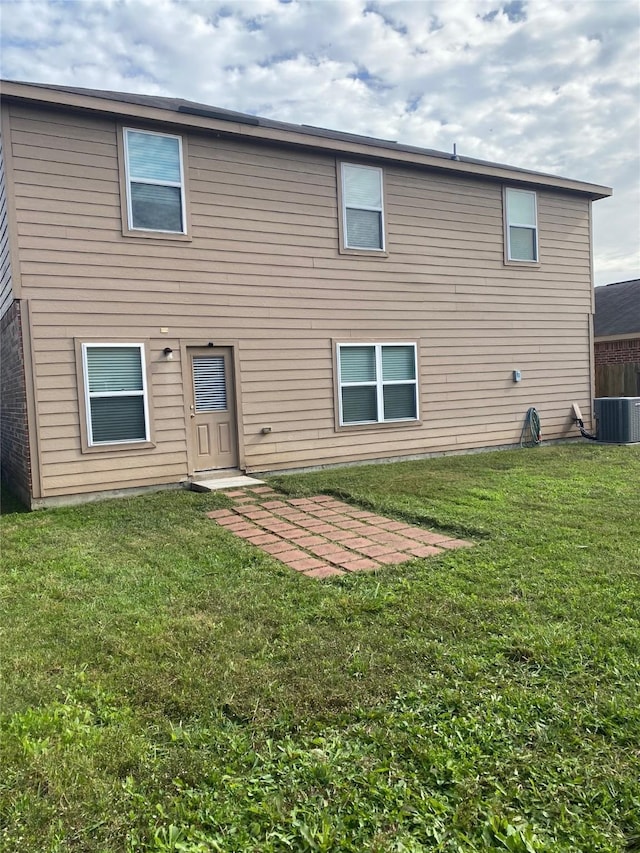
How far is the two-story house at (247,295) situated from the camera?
23.0 feet

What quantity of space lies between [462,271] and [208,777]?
9.57m

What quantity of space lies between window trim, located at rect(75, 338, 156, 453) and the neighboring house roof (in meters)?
14.3

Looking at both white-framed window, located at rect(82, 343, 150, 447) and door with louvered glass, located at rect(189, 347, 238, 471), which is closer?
white-framed window, located at rect(82, 343, 150, 447)

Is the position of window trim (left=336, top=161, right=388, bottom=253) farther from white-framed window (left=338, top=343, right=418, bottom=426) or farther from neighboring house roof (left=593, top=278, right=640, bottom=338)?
neighboring house roof (left=593, top=278, right=640, bottom=338)

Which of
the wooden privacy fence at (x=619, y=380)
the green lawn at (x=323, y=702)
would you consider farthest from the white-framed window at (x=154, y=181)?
the wooden privacy fence at (x=619, y=380)

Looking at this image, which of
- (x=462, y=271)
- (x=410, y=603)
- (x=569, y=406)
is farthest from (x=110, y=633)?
(x=569, y=406)

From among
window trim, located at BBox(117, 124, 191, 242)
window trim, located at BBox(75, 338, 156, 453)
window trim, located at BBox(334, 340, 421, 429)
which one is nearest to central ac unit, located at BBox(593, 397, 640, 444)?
window trim, located at BBox(334, 340, 421, 429)

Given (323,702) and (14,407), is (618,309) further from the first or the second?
(323,702)

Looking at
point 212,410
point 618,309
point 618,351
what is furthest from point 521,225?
point 618,309

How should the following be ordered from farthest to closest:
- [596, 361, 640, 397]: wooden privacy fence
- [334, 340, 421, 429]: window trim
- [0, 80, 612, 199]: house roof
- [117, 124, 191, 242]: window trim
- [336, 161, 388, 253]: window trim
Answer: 1. [596, 361, 640, 397]: wooden privacy fence
2. [334, 340, 421, 429]: window trim
3. [336, 161, 388, 253]: window trim
4. [117, 124, 191, 242]: window trim
5. [0, 80, 612, 199]: house roof

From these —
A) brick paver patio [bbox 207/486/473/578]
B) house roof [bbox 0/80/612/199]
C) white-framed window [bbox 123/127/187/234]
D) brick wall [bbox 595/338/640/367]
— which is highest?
house roof [bbox 0/80/612/199]

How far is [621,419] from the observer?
11055 millimetres

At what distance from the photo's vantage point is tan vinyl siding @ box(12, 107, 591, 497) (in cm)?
704

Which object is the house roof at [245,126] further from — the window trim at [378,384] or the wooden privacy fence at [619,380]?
the wooden privacy fence at [619,380]
